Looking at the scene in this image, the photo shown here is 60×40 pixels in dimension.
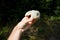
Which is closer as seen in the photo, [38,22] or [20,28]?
[20,28]

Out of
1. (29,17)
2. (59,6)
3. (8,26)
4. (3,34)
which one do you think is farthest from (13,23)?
(29,17)

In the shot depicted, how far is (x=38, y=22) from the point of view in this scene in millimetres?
4266

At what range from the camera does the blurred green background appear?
385cm

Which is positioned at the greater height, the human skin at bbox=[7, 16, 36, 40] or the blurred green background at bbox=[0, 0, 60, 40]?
the human skin at bbox=[7, 16, 36, 40]

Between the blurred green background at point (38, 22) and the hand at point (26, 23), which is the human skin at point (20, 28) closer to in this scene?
the hand at point (26, 23)

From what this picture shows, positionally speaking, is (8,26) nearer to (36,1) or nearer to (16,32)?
(36,1)

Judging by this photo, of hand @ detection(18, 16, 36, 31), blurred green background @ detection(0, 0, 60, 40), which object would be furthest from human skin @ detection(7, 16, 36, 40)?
blurred green background @ detection(0, 0, 60, 40)

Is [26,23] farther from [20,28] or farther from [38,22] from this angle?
[38,22]

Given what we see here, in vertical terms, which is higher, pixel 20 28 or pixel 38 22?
pixel 20 28

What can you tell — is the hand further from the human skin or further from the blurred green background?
the blurred green background

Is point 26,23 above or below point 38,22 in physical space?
above

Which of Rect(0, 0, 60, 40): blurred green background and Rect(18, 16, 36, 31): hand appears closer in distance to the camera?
Rect(18, 16, 36, 31): hand

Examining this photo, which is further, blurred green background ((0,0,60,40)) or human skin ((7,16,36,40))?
blurred green background ((0,0,60,40))

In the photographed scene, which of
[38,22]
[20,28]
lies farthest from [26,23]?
[38,22]
